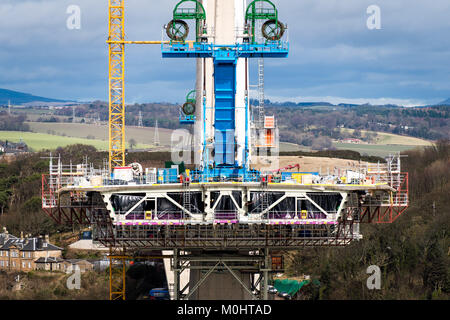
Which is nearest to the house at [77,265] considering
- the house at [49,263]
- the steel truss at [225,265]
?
the house at [49,263]

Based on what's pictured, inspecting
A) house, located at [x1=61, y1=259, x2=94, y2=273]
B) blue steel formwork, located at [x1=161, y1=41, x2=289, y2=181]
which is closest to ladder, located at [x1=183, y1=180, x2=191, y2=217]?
blue steel formwork, located at [x1=161, y1=41, x2=289, y2=181]

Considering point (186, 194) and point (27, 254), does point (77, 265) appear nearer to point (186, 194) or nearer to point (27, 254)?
point (27, 254)

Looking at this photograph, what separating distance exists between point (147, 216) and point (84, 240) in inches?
4161

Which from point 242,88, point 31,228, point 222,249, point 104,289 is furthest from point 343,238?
point 31,228

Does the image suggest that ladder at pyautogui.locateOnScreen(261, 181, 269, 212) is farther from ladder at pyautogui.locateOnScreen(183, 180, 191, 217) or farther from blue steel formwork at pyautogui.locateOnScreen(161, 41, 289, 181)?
ladder at pyautogui.locateOnScreen(183, 180, 191, 217)

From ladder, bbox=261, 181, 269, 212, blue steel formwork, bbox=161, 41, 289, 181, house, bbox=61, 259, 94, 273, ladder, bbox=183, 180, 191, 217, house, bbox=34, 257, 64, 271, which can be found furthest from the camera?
house, bbox=34, 257, 64, 271

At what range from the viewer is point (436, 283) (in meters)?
118

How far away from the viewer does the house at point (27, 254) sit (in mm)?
152750

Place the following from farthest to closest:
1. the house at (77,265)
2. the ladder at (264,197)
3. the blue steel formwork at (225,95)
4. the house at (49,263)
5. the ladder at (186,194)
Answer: the house at (49,263) → the house at (77,265) → the blue steel formwork at (225,95) → the ladder at (186,194) → the ladder at (264,197)

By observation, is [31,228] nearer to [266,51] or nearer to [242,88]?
[242,88]

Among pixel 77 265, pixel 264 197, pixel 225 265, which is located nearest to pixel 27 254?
pixel 77 265

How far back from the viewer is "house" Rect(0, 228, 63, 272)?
152750mm

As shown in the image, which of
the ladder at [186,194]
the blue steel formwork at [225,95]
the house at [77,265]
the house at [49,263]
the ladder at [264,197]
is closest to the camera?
the ladder at [264,197]

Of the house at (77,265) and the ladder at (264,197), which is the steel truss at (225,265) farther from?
the house at (77,265)
